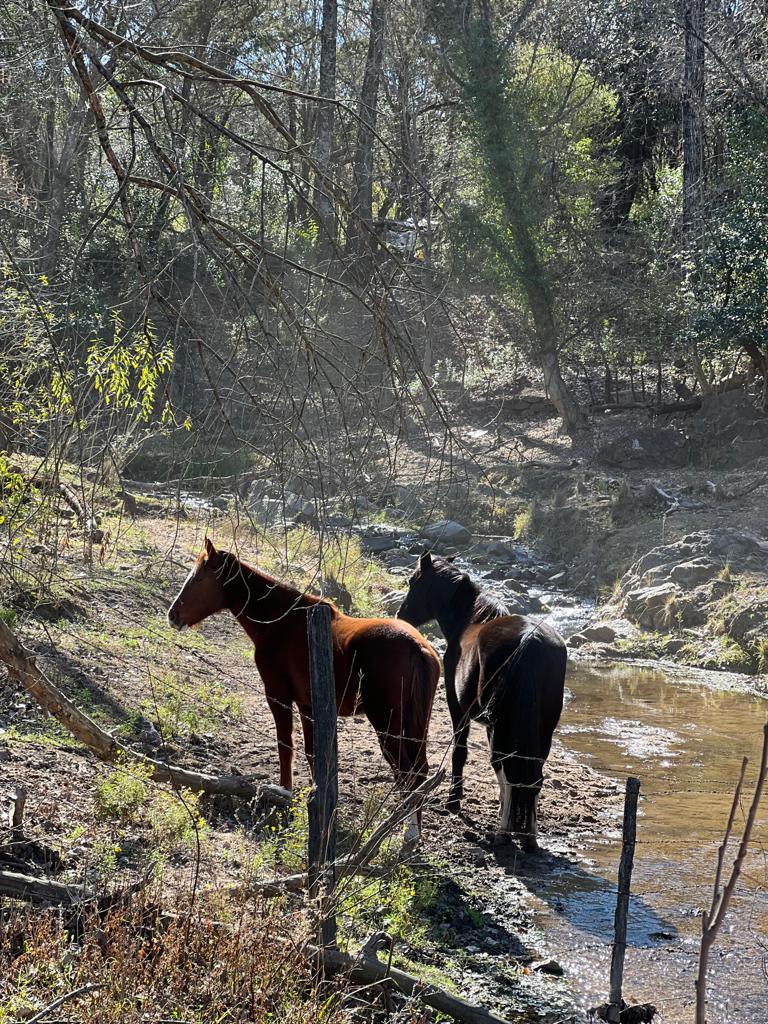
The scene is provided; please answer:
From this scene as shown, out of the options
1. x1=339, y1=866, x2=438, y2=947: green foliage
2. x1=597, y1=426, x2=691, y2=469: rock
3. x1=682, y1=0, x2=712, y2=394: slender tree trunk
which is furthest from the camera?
x1=682, y1=0, x2=712, y2=394: slender tree trunk

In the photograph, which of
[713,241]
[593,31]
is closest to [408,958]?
[713,241]

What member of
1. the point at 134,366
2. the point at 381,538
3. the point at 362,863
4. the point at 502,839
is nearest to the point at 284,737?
the point at 502,839

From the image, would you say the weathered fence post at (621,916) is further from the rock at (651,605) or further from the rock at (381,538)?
the rock at (381,538)

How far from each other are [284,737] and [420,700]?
3.76 ft

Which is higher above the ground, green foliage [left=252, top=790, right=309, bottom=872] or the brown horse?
the brown horse

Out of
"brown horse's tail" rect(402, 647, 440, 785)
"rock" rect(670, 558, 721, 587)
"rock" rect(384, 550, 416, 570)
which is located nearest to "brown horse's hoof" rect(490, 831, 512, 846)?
"brown horse's tail" rect(402, 647, 440, 785)

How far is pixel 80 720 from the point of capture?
6.01 meters

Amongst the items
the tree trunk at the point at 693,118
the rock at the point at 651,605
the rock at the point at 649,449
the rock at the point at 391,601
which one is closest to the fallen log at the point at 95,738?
the rock at the point at 391,601

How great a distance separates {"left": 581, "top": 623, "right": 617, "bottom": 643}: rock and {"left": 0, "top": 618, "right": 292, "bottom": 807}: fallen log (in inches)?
348

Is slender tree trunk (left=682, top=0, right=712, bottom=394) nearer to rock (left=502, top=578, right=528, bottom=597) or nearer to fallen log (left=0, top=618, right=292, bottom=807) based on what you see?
rock (left=502, top=578, right=528, bottom=597)

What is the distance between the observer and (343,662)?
7262 millimetres

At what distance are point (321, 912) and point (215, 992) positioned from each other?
20.5 inches

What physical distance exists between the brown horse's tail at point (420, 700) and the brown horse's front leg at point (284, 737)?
868mm

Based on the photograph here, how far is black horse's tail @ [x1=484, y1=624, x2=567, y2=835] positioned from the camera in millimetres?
7234
